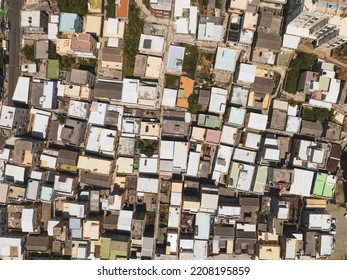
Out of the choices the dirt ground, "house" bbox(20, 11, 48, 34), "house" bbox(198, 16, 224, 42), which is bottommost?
the dirt ground

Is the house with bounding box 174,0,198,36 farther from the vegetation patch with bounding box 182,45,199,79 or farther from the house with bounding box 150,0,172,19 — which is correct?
the vegetation patch with bounding box 182,45,199,79

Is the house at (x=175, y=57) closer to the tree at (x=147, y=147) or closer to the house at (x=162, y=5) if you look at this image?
the house at (x=162, y=5)

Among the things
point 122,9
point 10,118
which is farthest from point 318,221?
point 10,118

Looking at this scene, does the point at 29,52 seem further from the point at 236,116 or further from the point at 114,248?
the point at 236,116

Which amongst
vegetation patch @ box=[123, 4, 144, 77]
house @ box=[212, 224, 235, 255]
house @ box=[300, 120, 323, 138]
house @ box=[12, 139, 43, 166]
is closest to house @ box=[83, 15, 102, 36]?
vegetation patch @ box=[123, 4, 144, 77]

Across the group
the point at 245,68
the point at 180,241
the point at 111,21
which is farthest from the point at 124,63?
the point at 180,241

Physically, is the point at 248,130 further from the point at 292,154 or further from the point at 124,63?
the point at 124,63

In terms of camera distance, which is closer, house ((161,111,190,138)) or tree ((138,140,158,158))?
house ((161,111,190,138))
